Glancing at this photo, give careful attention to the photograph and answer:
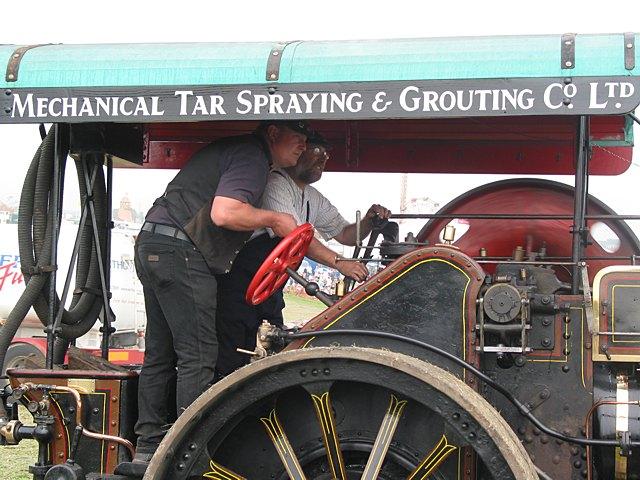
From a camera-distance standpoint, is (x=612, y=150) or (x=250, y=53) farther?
(x=612, y=150)

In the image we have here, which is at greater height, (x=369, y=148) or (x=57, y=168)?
(x=369, y=148)

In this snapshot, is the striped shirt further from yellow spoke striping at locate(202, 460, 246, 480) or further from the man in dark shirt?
yellow spoke striping at locate(202, 460, 246, 480)

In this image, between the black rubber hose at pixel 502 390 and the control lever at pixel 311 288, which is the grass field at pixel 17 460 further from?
the black rubber hose at pixel 502 390

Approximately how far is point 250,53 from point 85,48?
0.71 metres

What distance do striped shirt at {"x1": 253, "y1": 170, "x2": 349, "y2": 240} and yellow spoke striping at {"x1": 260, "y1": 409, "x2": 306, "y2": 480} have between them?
96 cm

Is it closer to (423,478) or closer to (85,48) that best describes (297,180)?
(85,48)

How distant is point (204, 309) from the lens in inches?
150

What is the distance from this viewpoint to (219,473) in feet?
11.1

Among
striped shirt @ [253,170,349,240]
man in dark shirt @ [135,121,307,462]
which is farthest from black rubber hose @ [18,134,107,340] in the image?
striped shirt @ [253,170,349,240]

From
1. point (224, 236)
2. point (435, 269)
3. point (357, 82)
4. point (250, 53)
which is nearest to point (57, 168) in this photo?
point (224, 236)

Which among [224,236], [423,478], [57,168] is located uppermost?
[57,168]

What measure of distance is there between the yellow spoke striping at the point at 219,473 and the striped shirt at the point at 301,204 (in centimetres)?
114

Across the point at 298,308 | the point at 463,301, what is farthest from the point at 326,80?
the point at 298,308

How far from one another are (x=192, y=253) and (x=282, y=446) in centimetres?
90
